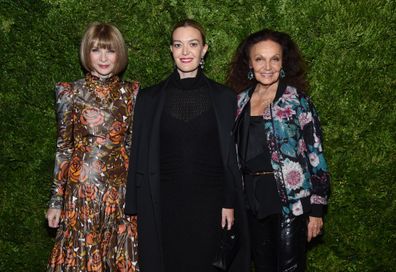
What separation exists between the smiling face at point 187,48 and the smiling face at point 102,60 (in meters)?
0.44

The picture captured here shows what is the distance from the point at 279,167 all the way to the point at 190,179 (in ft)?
1.94

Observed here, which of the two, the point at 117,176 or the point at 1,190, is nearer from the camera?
the point at 117,176

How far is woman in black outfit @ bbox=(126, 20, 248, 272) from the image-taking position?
326cm

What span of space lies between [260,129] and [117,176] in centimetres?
102

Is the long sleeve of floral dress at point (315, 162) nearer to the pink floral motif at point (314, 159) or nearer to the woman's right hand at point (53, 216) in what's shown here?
the pink floral motif at point (314, 159)

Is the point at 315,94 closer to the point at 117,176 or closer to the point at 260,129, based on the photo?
the point at 260,129

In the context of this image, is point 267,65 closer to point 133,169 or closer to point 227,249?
point 133,169

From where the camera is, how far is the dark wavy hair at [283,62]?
3.48m

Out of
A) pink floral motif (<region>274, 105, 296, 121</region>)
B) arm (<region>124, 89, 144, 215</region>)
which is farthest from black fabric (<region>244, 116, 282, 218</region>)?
arm (<region>124, 89, 144, 215</region>)

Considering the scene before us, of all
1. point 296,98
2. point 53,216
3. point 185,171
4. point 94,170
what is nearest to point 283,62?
point 296,98

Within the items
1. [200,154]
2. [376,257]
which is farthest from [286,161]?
[376,257]

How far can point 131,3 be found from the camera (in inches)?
157

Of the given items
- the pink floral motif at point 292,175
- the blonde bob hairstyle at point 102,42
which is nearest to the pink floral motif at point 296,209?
the pink floral motif at point 292,175

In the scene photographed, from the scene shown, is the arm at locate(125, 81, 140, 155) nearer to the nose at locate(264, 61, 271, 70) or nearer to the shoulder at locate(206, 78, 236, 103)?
the shoulder at locate(206, 78, 236, 103)
